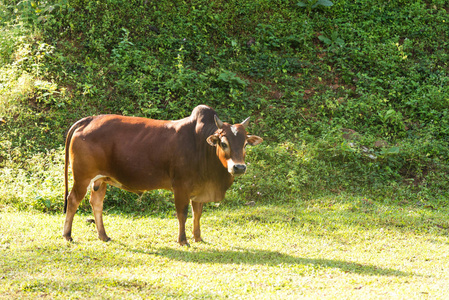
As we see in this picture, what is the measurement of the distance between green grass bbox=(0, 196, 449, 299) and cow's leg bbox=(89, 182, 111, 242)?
12cm

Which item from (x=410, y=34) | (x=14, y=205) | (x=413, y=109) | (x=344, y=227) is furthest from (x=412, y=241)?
(x=410, y=34)

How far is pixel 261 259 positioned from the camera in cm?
668

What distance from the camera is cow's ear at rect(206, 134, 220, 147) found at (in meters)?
6.80

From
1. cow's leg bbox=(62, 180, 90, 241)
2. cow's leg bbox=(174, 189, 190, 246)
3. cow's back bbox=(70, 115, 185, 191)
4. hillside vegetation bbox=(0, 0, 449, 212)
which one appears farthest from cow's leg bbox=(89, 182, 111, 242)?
hillside vegetation bbox=(0, 0, 449, 212)

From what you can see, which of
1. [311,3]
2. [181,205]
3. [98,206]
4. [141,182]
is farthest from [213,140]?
[311,3]

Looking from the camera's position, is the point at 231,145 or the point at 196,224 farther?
the point at 196,224

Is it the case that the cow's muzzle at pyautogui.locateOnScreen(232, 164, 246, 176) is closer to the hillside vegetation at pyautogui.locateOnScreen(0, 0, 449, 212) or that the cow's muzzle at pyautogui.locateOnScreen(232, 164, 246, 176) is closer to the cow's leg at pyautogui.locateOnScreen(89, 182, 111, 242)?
the cow's leg at pyautogui.locateOnScreen(89, 182, 111, 242)

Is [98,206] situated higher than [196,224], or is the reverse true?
[98,206]

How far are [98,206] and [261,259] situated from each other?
2.48 metres

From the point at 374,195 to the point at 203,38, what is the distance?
20.0 feet

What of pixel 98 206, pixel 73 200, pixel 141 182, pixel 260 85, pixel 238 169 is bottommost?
pixel 98 206

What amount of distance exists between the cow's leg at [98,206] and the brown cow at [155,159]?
15 millimetres

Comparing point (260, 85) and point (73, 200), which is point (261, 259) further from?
point (260, 85)

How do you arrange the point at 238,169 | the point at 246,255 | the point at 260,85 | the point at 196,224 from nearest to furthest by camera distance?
1. the point at 238,169
2. the point at 246,255
3. the point at 196,224
4. the point at 260,85
